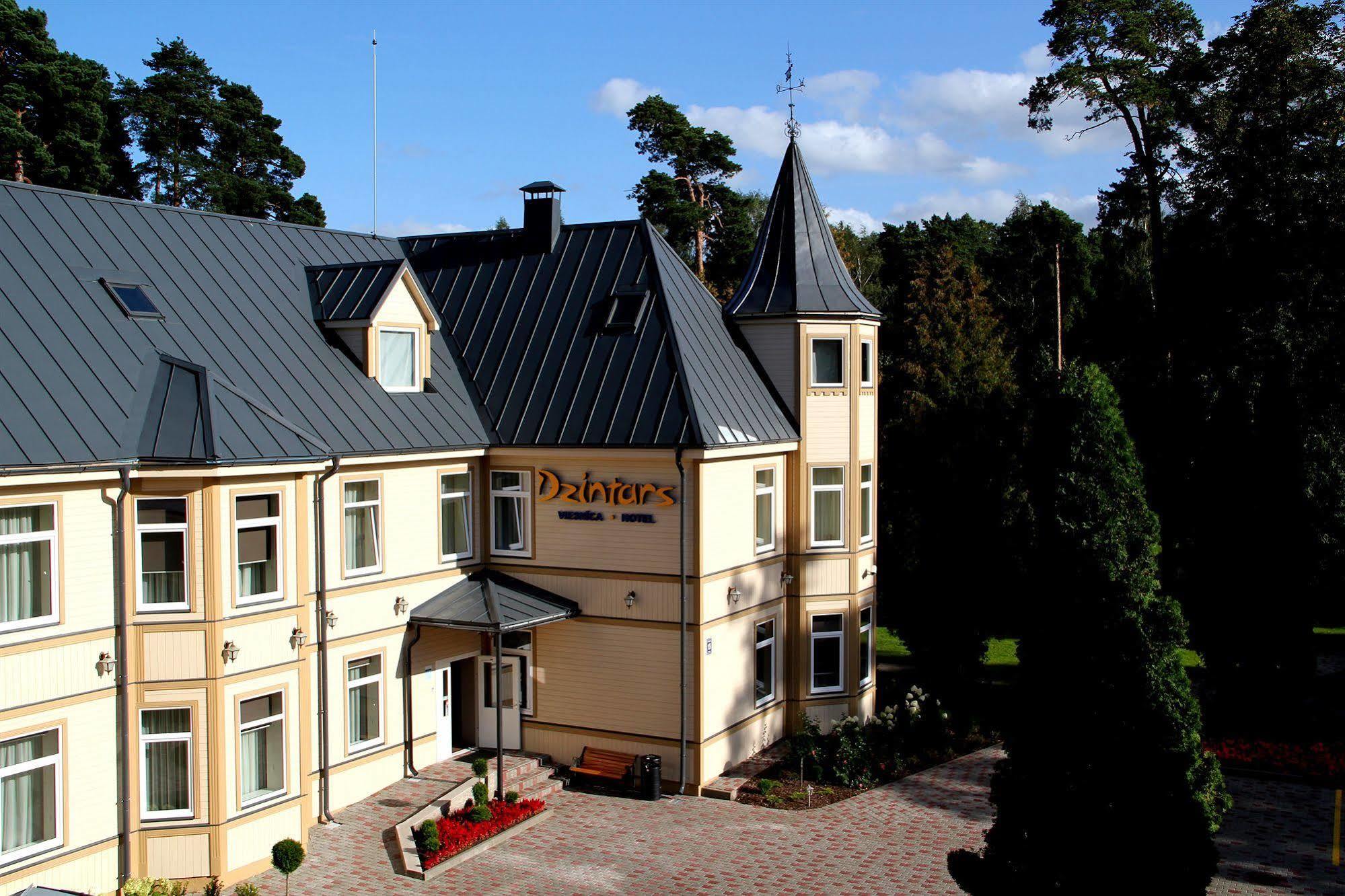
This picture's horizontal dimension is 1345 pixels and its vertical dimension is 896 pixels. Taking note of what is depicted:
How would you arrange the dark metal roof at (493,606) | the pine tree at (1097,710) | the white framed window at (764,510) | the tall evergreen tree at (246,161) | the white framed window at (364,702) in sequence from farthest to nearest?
the tall evergreen tree at (246,161) < the white framed window at (764,510) < the dark metal roof at (493,606) < the white framed window at (364,702) < the pine tree at (1097,710)

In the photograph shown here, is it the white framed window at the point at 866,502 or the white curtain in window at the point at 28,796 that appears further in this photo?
the white framed window at the point at 866,502

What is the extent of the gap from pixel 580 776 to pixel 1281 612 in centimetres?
1766

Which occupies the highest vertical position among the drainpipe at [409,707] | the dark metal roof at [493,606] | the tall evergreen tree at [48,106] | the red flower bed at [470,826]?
the tall evergreen tree at [48,106]

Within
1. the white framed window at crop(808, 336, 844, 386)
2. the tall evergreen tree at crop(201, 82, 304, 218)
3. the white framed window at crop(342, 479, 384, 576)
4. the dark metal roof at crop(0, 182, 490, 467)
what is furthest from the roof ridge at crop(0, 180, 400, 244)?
the tall evergreen tree at crop(201, 82, 304, 218)

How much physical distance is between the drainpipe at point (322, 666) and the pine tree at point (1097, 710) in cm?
1139

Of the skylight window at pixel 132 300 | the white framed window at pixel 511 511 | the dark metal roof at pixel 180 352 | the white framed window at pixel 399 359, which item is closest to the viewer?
the dark metal roof at pixel 180 352

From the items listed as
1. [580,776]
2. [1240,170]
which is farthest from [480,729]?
[1240,170]

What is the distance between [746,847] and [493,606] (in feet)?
21.5

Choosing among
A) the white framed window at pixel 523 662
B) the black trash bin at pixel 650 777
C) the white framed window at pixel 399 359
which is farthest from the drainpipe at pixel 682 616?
the white framed window at pixel 399 359

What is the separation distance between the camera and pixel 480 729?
79.5ft

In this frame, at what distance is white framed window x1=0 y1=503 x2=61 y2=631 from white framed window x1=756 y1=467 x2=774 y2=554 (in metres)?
13.6

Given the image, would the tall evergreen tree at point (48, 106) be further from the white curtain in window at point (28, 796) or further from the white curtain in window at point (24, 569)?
the white curtain in window at point (28, 796)

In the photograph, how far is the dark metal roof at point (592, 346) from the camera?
23.2 meters

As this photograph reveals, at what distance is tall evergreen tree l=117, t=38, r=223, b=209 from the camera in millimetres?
51938
